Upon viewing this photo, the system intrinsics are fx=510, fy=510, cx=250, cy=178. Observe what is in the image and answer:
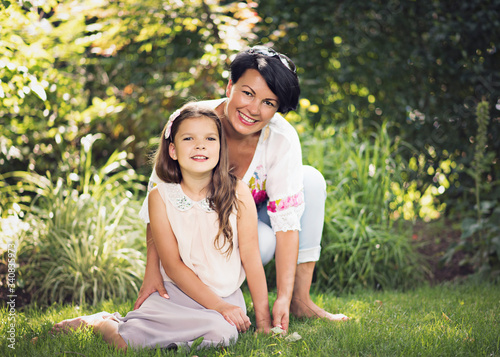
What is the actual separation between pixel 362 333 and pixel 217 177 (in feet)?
2.96

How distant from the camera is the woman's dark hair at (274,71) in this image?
7.42 ft

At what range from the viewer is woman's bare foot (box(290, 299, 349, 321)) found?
2.40 meters

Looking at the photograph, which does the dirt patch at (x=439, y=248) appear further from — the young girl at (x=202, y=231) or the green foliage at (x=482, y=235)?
the young girl at (x=202, y=231)

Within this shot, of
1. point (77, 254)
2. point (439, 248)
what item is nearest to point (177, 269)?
point (77, 254)

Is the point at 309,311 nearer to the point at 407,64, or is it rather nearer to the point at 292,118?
the point at 292,118

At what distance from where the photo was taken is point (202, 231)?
2.25 metres

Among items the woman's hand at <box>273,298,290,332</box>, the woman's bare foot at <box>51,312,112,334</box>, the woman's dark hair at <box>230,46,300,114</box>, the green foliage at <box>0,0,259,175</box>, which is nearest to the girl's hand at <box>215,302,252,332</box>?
the woman's hand at <box>273,298,290,332</box>

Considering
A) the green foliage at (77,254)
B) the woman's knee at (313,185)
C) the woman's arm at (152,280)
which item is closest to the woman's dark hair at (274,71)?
the woman's knee at (313,185)

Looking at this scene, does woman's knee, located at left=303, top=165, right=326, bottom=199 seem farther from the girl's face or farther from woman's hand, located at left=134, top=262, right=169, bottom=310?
woman's hand, located at left=134, top=262, right=169, bottom=310

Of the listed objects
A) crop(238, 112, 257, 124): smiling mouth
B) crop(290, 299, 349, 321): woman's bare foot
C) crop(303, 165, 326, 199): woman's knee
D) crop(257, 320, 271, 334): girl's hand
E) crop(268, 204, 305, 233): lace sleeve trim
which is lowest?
crop(290, 299, 349, 321): woman's bare foot

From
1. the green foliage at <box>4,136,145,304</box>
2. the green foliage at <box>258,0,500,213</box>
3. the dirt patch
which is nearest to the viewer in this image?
the green foliage at <box>4,136,145,304</box>

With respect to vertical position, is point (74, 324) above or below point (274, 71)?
below

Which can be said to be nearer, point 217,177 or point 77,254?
point 217,177

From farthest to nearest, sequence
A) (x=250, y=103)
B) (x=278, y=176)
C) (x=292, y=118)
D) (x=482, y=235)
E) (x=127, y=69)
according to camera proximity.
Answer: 1. (x=127, y=69)
2. (x=292, y=118)
3. (x=482, y=235)
4. (x=278, y=176)
5. (x=250, y=103)
